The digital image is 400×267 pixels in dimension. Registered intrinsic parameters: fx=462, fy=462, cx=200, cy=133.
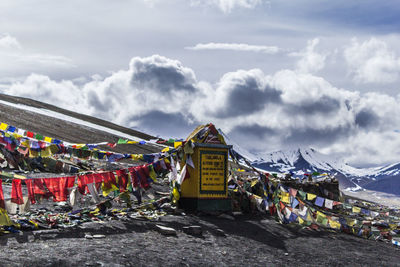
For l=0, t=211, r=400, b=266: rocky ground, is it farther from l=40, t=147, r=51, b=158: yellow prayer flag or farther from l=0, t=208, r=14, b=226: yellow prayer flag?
l=40, t=147, r=51, b=158: yellow prayer flag

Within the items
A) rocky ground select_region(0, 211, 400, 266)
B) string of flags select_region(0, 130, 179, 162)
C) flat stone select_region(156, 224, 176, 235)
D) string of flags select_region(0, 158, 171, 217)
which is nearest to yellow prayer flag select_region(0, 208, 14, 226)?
string of flags select_region(0, 158, 171, 217)

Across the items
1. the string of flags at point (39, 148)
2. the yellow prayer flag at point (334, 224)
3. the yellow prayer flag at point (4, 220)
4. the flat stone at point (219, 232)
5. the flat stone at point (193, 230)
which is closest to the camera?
the yellow prayer flag at point (4, 220)

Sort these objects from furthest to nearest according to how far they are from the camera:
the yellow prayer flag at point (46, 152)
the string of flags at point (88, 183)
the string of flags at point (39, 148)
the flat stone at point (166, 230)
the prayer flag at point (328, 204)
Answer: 1. the yellow prayer flag at point (46, 152)
2. the string of flags at point (39, 148)
3. the prayer flag at point (328, 204)
4. the string of flags at point (88, 183)
5. the flat stone at point (166, 230)

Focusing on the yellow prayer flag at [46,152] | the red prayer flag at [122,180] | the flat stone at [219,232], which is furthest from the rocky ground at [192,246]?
the yellow prayer flag at [46,152]

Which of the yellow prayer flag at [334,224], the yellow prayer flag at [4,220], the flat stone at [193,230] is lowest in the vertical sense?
the yellow prayer flag at [334,224]

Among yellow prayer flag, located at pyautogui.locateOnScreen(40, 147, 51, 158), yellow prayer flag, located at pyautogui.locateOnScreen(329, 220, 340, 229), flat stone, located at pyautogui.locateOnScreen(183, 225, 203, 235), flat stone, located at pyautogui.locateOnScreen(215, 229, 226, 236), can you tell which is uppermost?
yellow prayer flag, located at pyautogui.locateOnScreen(40, 147, 51, 158)

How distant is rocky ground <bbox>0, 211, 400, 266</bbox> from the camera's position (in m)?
8.16

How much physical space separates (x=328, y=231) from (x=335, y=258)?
13.3 ft

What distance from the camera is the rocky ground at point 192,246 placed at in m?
8.16

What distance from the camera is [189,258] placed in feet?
29.8

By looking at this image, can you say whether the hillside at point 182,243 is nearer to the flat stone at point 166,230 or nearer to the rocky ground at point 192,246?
the rocky ground at point 192,246

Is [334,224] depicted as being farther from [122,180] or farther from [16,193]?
[16,193]

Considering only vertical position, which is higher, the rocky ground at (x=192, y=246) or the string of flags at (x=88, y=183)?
the string of flags at (x=88, y=183)

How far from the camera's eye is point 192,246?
1000 centimetres
